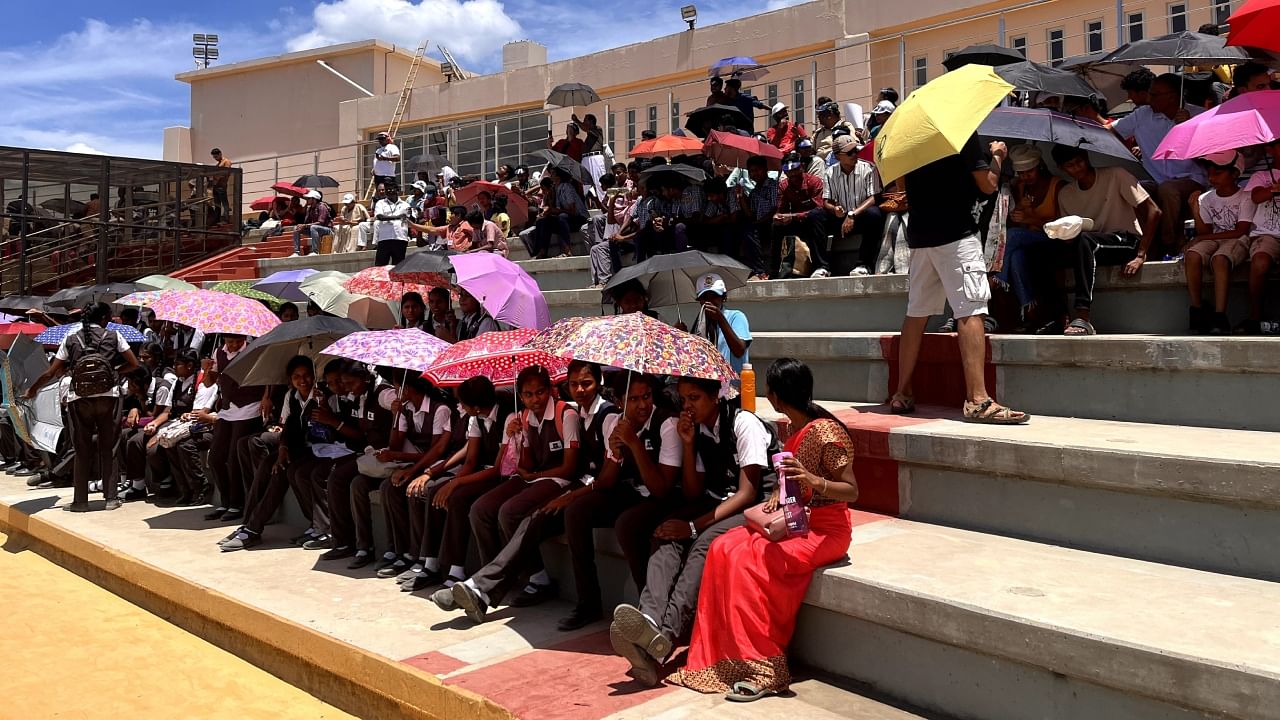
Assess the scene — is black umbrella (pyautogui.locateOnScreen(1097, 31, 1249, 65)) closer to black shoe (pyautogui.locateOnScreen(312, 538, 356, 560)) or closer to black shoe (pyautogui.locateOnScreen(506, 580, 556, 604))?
black shoe (pyautogui.locateOnScreen(506, 580, 556, 604))

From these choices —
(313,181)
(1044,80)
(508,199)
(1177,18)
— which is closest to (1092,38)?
(1177,18)

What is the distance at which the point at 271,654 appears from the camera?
5.74 meters

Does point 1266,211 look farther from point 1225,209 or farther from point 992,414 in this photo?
point 992,414

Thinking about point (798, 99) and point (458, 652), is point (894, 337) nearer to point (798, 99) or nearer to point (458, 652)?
point (458, 652)

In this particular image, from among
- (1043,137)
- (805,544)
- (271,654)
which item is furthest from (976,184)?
(271,654)

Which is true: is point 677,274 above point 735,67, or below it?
below

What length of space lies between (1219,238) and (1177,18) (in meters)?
12.1

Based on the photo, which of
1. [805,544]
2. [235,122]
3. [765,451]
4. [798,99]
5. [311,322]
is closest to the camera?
[805,544]

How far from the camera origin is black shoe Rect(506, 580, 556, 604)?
573 centimetres

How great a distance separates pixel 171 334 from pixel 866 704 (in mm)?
11333

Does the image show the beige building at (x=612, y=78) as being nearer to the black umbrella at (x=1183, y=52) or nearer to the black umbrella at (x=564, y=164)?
the black umbrella at (x=1183, y=52)

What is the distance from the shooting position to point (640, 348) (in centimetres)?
496

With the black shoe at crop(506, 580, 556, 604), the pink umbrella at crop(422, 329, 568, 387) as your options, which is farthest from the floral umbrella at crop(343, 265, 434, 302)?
the black shoe at crop(506, 580, 556, 604)

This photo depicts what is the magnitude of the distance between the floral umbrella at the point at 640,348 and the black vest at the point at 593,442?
0.78 metres
